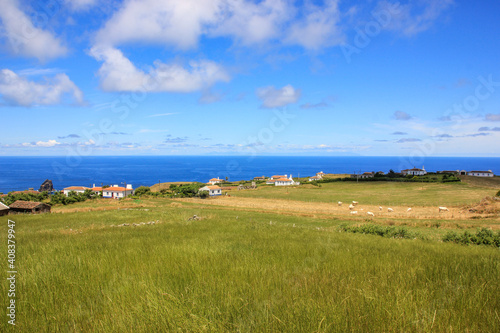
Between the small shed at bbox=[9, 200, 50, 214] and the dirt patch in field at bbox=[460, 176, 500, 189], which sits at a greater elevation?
the dirt patch in field at bbox=[460, 176, 500, 189]

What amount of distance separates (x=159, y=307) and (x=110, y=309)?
89 centimetres

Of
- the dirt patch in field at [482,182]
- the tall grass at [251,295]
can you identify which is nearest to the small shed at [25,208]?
the tall grass at [251,295]

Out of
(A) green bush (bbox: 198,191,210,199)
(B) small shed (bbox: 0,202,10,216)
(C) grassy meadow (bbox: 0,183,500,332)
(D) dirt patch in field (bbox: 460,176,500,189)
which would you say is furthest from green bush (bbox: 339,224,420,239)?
(D) dirt patch in field (bbox: 460,176,500,189)

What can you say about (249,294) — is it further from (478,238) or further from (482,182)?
(482,182)

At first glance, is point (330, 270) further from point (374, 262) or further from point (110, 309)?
point (110, 309)

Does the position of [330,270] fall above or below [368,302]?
below

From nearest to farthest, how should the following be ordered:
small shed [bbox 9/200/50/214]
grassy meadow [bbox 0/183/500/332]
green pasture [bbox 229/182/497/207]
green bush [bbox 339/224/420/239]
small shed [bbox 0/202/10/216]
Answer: grassy meadow [bbox 0/183/500/332], green bush [bbox 339/224/420/239], small shed [bbox 0/202/10/216], small shed [bbox 9/200/50/214], green pasture [bbox 229/182/497/207]

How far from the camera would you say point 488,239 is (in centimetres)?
1775

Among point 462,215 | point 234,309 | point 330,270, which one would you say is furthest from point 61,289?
point 462,215

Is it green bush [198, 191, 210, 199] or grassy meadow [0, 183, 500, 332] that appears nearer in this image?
grassy meadow [0, 183, 500, 332]

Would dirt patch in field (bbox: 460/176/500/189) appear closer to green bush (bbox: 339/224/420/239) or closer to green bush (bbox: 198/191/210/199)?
green bush (bbox: 198/191/210/199)

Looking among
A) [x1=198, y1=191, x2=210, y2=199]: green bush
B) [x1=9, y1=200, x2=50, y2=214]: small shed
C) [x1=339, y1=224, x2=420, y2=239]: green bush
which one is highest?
[x1=339, y1=224, x2=420, y2=239]: green bush

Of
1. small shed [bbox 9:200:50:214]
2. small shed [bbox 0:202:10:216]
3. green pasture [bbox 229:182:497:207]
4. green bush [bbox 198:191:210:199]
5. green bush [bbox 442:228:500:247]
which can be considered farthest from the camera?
green bush [bbox 198:191:210:199]

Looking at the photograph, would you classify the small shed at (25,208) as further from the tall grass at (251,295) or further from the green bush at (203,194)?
the tall grass at (251,295)
